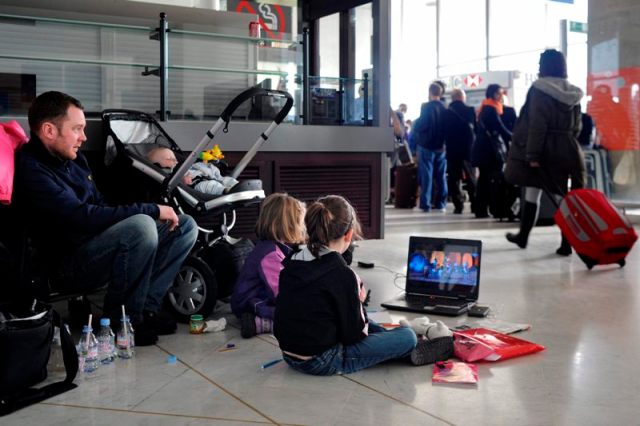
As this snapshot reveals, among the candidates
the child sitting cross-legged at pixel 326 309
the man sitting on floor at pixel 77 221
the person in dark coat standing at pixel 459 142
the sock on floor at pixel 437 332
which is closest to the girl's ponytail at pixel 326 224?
the child sitting cross-legged at pixel 326 309

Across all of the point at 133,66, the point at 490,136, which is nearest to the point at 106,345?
the point at 133,66

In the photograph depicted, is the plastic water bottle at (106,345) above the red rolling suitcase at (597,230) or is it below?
below

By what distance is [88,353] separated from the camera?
297 centimetres

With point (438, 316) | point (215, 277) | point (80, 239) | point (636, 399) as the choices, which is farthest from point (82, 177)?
point (636, 399)

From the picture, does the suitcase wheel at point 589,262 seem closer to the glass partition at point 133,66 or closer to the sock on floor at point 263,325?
the glass partition at point 133,66

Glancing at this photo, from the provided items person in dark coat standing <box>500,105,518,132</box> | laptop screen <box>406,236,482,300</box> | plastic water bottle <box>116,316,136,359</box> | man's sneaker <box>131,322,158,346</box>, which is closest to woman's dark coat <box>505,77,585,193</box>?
laptop screen <box>406,236,482,300</box>

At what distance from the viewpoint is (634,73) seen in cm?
937

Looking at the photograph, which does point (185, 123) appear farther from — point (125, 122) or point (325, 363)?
point (325, 363)

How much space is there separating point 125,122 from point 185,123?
79 cm

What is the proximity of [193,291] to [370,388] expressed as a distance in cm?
137

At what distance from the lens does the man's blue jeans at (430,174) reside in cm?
968

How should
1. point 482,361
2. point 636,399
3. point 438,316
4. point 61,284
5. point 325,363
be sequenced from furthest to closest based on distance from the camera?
point 438,316 < point 61,284 < point 482,361 < point 325,363 < point 636,399

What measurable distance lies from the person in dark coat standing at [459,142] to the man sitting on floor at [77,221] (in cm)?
656

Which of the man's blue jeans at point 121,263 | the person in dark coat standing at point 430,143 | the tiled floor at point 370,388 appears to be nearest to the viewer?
the tiled floor at point 370,388
